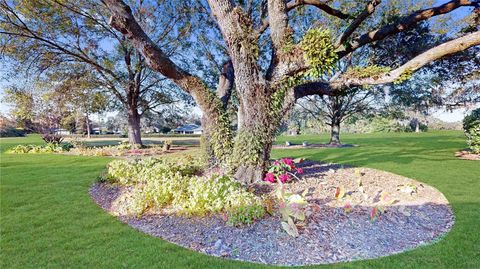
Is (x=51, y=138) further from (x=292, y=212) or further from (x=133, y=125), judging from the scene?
(x=292, y=212)

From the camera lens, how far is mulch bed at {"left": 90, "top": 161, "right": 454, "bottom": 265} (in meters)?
3.08

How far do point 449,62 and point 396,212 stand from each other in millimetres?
8668

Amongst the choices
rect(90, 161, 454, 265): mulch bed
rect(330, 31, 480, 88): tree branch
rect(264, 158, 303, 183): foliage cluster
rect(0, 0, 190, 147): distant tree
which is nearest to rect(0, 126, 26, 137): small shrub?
rect(0, 0, 190, 147): distant tree

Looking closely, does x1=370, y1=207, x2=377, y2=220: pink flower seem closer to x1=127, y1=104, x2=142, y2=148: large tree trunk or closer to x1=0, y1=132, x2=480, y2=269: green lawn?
x1=0, y1=132, x2=480, y2=269: green lawn

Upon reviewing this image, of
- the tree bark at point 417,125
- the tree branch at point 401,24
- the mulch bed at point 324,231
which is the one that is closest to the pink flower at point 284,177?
the mulch bed at point 324,231

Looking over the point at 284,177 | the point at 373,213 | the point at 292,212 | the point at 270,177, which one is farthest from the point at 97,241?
the point at 373,213

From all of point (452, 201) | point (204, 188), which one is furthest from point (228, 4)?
point (452, 201)

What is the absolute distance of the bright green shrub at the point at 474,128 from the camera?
1087 cm

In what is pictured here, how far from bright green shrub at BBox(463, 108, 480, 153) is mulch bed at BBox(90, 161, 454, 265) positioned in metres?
8.52

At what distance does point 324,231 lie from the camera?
3.54 metres

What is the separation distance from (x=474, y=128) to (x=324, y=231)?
1160 centimetres

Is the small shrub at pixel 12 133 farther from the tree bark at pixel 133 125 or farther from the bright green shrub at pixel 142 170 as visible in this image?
the bright green shrub at pixel 142 170

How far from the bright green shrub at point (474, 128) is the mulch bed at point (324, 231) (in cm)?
852

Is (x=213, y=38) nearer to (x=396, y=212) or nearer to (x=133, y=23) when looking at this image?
(x=133, y=23)
